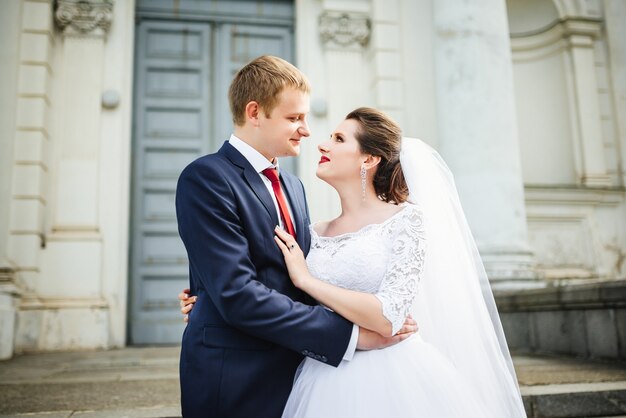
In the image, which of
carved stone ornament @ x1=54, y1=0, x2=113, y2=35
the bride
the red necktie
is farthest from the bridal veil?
carved stone ornament @ x1=54, y1=0, x2=113, y2=35

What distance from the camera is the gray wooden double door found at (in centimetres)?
718

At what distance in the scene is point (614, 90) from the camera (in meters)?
8.77

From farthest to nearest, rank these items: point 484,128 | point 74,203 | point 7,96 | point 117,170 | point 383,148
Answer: point 117,170 < point 74,203 < point 7,96 < point 484,128 < point 383,148

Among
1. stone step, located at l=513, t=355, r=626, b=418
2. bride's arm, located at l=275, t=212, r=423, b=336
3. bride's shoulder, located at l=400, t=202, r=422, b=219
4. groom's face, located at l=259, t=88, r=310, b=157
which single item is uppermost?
groom's face, located at l=259, t=88, r=310, b=157

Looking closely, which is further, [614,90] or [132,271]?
[614,90]

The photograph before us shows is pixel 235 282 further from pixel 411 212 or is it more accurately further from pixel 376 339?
pixel 411 212

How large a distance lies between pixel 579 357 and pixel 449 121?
3.09m

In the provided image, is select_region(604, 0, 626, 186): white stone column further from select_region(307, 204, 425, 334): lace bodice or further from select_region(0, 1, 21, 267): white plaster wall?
select_region(0, 1, 21, 267): white plaster wall

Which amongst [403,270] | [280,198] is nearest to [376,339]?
[403,270]

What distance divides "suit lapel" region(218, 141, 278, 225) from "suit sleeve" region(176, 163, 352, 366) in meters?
0.12

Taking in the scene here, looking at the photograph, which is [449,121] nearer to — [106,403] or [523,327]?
[523,327]

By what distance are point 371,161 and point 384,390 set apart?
967 mm

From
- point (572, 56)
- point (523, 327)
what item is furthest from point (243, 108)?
point (572, 56)

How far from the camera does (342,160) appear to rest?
7.66 feet
